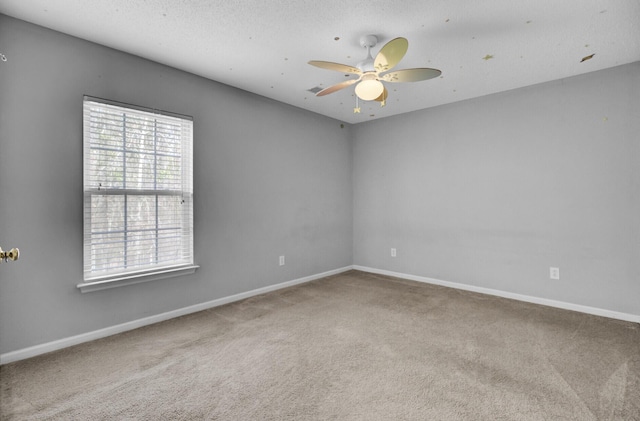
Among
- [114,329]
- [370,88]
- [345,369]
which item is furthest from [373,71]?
[114,329]

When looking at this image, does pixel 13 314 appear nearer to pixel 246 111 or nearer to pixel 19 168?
pixel 19 168

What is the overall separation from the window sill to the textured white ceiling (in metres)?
1.91

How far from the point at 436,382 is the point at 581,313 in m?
2.23

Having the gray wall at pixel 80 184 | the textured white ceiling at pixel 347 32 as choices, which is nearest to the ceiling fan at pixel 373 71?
the textured white ceiling at pixel 347 32

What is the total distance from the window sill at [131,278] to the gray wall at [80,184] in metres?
0.06

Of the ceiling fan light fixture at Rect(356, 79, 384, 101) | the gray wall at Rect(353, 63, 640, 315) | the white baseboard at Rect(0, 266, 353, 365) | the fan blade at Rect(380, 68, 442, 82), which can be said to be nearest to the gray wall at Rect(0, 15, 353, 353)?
the white baseboard at Rect(0, 266, 353, 365)

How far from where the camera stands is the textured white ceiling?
82.7 inches

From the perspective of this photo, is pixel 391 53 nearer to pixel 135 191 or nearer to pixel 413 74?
pixel 413 74

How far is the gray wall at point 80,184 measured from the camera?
7.35 feet

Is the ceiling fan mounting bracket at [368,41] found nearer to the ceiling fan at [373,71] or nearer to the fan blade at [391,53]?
the ceiling fan at [373,71]

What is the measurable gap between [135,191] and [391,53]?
234 centimetres

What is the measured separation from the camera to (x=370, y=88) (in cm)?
238

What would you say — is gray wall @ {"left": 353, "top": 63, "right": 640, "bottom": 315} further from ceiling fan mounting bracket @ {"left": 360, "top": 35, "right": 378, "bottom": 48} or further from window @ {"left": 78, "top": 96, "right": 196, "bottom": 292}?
window @ {"left": 78, "top": 96, "right": 196, "bottom": 292}

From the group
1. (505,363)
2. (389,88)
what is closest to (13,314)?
(505,363)
